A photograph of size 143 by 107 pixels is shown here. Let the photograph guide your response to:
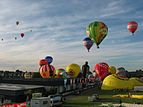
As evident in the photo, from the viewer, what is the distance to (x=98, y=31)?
2682 inches

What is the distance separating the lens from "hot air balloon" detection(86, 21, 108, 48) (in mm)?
67938

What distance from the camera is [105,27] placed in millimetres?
69688

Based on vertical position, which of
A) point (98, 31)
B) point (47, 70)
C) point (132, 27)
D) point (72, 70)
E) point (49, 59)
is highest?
point (132, 27)

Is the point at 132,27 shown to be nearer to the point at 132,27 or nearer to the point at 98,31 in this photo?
the point at 132,27

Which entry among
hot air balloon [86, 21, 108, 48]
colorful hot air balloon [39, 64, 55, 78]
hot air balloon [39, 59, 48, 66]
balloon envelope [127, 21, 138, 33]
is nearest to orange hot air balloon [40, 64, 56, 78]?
colorful hot air balloon [39, 64, 55, 78]

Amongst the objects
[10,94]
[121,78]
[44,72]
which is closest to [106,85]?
[121,78]

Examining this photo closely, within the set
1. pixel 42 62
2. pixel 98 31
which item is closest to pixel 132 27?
pixel 98 31

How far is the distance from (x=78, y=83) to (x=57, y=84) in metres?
15.2

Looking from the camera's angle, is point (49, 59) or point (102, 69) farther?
point (49, 59)

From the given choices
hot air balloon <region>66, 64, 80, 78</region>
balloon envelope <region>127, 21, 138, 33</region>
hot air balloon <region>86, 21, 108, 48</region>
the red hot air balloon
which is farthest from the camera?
hot air balloon <region>66, 64, 80, 78</region>

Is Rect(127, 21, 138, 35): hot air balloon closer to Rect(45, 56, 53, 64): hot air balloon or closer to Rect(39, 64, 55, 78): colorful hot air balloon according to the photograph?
Rect(39, 64, 55, 78): colorful hot air balloon

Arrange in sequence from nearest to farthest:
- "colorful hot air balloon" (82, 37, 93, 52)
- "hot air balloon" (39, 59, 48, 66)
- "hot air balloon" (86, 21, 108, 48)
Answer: "hot air balloon" (86, 21, 108, 48) < "colorful hot air balloon" (82, 37, 93, 52) < "hot air balloon" (39, 59, 48, 66)

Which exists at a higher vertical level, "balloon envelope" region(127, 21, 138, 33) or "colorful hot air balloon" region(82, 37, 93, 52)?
"balloon envelope" region(127, 21, 138, 33)

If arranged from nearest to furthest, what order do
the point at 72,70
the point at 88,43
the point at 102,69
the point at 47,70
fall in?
1. the point at 88,43
2. the point at 47,70
3. the point at 102,69
4. the point at 72,70
